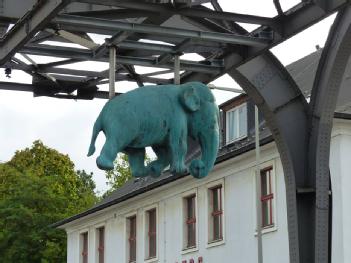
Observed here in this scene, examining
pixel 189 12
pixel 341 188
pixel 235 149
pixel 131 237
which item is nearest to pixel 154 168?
pixel 189 12

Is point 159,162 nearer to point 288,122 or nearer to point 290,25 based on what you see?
point 290,25

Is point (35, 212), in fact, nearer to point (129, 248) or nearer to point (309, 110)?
point (129, 248)

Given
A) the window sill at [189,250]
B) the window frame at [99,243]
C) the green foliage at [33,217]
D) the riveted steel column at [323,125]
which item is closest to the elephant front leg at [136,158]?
the riveted steel column at [323,125]

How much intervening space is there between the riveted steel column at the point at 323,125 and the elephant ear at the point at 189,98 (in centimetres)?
168

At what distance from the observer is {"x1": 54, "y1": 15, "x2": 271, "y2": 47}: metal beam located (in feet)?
29.5

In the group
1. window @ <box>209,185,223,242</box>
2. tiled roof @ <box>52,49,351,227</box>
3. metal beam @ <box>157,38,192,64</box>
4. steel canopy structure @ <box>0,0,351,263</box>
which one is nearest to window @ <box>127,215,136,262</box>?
tiled roof @ <box>52,49,351,227</box>

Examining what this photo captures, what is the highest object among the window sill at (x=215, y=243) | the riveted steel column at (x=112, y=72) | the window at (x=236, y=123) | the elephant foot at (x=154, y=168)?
the window at (x=236, y=123)

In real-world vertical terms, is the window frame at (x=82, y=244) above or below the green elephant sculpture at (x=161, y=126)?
above

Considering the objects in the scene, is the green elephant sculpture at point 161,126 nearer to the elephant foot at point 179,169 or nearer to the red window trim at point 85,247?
the elephant foot at point 179,169

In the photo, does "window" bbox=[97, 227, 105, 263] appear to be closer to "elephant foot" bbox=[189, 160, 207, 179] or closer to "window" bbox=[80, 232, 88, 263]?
"window" bbox=[80, 232, 88, 263]

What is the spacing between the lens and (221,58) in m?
10.1

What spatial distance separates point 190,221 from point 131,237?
5637 mm

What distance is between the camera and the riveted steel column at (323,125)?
390 inches

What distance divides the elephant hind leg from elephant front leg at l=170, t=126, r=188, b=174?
0.27 feet
